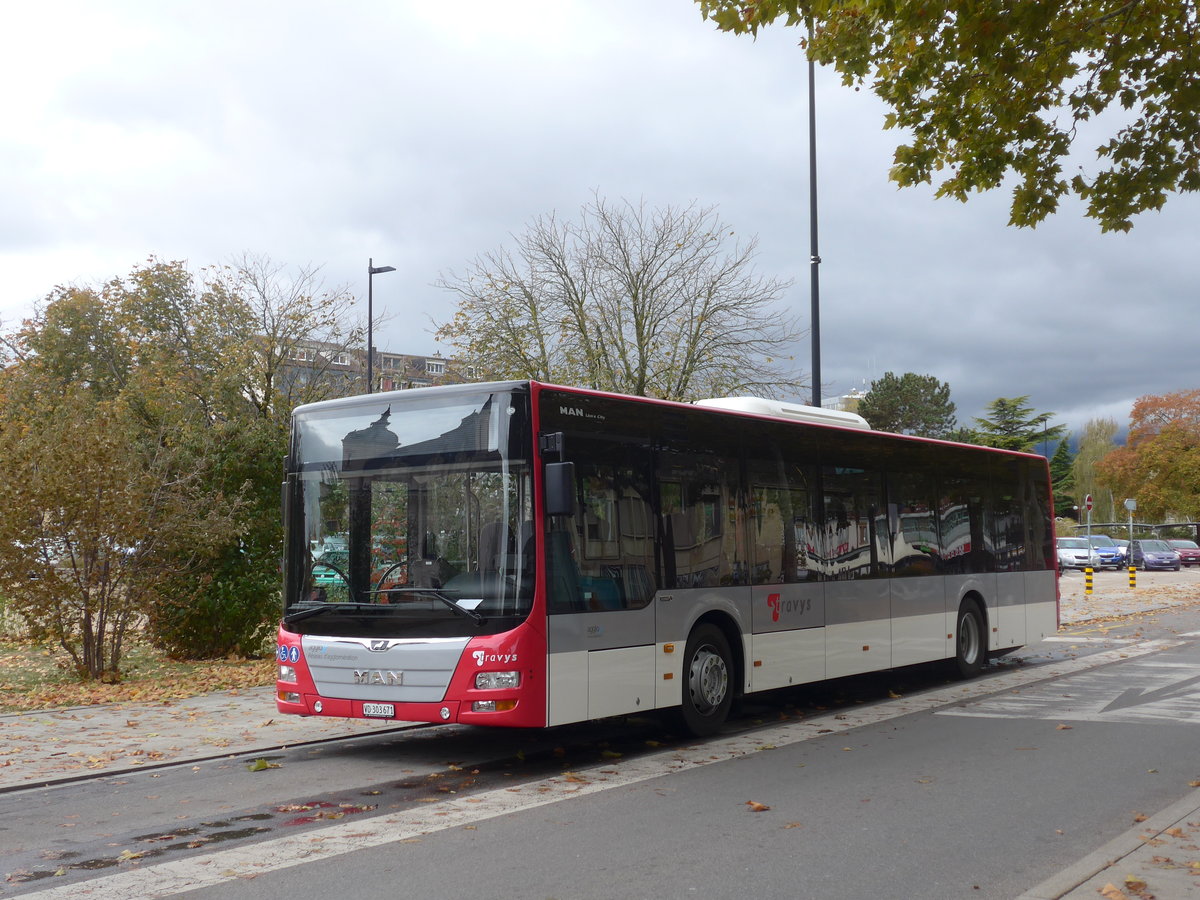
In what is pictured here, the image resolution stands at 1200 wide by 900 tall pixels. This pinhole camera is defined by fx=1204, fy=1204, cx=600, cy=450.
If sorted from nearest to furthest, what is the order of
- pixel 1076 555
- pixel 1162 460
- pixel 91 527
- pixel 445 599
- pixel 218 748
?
pixel 445 599 → pixel 218 748 → pixel 91 527 → pixel 1076 555 → pixel 1162 460

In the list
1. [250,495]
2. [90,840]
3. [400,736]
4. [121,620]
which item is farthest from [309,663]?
[250,495]

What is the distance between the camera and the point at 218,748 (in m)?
10.2

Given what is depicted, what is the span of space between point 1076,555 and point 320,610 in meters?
50.0

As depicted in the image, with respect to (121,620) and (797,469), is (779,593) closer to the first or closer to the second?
(797,469)

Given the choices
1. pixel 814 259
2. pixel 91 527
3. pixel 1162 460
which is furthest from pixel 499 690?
pixel 1162 460

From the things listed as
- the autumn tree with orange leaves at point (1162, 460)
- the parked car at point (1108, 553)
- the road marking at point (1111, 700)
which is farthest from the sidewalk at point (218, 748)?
the autumn tree with orange leaves at point (1162, 460)

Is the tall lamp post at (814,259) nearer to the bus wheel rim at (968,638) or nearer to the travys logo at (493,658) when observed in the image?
the bus wheel rim at (968,638)

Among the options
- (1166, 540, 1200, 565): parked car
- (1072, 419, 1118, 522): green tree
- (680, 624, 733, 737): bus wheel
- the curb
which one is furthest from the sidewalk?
(1072, 419, 1118, 522): green tree

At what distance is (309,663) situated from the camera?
964 centimetres

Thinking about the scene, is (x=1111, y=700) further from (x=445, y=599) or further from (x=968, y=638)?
(x=445, y=599)

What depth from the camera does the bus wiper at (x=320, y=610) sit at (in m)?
9.36

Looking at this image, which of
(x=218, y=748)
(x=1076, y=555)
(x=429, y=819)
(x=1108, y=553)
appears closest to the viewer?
(x=429, y=819)

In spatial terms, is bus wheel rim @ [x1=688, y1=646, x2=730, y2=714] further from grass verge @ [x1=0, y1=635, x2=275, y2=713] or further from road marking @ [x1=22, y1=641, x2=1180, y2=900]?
grass verge @ [x1=0, y1=635, x2=275, y2=713]

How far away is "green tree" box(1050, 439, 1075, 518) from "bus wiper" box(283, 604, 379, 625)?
9742 cm
